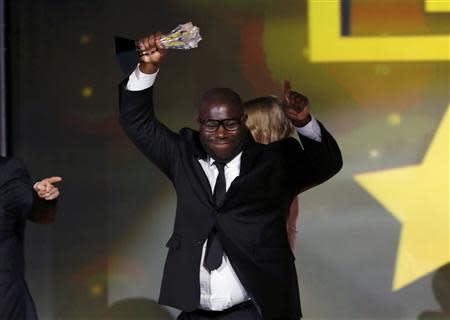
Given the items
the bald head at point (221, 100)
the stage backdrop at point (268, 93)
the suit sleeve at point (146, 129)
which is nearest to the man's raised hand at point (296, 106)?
the bald head at point (221, 100)

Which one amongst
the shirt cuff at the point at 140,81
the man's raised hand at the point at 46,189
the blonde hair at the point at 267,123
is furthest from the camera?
the blonde hair at the point at 267,123

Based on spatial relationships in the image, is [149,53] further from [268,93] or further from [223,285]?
[268,93]

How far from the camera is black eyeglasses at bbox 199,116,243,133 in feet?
12.0

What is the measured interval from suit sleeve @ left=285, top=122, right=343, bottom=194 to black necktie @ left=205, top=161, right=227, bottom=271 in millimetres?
249

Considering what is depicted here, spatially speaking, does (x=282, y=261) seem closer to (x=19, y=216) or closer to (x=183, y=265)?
(x=183, y=265)

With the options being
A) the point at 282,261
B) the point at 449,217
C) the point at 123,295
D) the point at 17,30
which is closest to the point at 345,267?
the point at 449,217

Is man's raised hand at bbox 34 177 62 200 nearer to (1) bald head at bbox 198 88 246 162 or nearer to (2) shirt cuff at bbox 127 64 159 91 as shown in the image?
(2) shirt cuff at bbox 127 64 159 91

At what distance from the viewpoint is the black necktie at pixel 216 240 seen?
12.1 ft

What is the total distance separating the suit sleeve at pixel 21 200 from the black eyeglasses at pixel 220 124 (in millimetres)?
737

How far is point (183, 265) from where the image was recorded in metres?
3.70

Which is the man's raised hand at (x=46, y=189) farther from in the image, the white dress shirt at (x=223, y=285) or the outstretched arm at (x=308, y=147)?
the outstretched arm at (x=308, y=147)

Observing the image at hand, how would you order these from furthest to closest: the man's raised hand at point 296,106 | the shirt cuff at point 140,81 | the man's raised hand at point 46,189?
1. the man's raised hand at point 46,189
2. the shirt cuff at point 140,81
3. the man's raised hand at point 296,106

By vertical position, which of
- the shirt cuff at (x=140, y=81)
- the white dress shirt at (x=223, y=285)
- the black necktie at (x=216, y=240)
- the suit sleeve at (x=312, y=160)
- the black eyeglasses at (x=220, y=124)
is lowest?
the white dress shirt at (x=223, y=285)

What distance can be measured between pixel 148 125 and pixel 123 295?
202 cm
